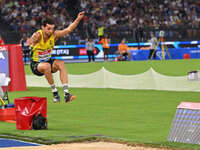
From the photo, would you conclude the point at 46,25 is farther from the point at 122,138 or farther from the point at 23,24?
the point at 23,24

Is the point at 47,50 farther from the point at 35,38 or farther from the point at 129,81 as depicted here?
the point at 129,81

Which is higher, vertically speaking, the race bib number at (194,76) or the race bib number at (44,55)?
the race bib number at (44,55)

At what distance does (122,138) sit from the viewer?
10.1 meters

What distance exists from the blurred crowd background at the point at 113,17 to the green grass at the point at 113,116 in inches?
669

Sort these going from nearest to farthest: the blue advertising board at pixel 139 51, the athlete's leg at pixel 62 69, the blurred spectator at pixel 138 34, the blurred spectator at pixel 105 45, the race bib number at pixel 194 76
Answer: the athlete's leg at pixel 62 69 < the race bib number at pixel 194 76 < the blurred spectator at pixel 105 45 < the blue advertising board at pixel 139 51 < the blurred spectator at pixel 138 34

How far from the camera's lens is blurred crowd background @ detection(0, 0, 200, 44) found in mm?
39688

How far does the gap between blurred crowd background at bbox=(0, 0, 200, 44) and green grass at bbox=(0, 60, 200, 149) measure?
17.0 m

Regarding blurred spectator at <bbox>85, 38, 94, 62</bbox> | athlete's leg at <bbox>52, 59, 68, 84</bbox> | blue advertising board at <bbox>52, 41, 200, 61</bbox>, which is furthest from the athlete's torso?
blue advertising board at <bbox>52, 41, 200, 61</bbox>

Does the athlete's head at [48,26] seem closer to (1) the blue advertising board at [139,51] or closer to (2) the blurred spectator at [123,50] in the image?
(2) the blurred spectator at [123,50]

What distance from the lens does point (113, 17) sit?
4625cm

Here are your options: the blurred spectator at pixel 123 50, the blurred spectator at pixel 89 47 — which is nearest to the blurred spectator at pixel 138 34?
the blurred spectator at pixel 123 50

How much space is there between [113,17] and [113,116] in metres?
32.8

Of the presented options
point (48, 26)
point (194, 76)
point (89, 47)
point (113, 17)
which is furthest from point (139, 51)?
point (48, 26)

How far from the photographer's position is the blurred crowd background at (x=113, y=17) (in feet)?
130
